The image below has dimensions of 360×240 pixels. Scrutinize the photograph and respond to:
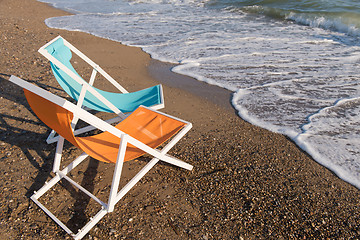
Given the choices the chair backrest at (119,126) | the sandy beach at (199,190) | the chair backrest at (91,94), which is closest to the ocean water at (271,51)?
the sandy beach at (199,190)

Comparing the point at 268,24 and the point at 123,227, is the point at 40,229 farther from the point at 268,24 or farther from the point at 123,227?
the point at 268,24

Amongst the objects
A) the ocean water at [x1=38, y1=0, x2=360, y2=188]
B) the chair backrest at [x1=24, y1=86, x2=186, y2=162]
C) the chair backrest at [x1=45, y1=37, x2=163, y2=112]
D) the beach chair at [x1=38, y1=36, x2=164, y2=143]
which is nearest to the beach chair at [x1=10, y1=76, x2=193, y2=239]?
the chair backrest at [x1=24, y1=86, x2=186, y2=162]

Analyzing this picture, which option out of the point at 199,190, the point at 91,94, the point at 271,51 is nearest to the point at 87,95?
the point at 91,94

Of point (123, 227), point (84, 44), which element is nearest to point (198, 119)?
point (123, 227)

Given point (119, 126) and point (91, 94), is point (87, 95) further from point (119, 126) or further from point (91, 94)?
point (119, 126)

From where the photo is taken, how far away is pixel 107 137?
287 cm

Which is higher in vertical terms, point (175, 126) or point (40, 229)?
point (175, 126)

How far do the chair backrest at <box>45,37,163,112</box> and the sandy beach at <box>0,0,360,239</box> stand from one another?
0.61 metres

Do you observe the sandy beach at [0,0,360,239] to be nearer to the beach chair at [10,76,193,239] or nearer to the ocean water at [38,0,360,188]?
the beach chair at [10,76,193,239]

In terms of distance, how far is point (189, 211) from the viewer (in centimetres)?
263

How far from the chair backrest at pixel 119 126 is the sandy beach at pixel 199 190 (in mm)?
448

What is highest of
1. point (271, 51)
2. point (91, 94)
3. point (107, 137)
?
A: point (91, 94)

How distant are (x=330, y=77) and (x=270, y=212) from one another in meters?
4.13

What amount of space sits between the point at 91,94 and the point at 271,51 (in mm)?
5108
